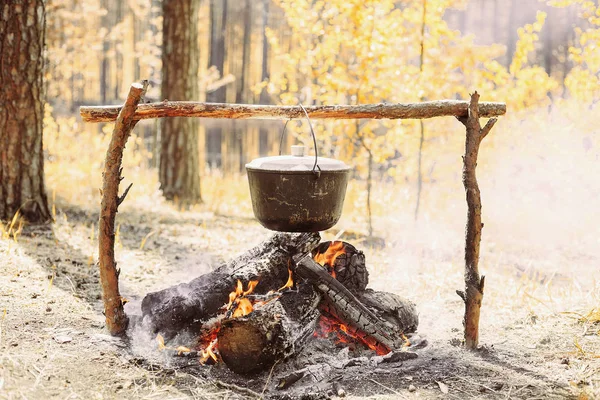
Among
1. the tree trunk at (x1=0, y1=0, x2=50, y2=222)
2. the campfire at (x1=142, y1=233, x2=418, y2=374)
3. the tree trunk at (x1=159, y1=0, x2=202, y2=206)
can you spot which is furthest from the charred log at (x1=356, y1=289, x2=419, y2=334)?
the tree trunk at (x1=159, y1=0, x2=202, y2=206)

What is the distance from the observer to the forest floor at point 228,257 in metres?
3.04

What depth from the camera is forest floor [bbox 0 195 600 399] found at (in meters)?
3.04

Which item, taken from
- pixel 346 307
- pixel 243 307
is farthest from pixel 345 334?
pixel 243 307

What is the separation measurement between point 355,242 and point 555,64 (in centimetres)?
2755

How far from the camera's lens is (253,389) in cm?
310

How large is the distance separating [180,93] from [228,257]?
11.4 ft

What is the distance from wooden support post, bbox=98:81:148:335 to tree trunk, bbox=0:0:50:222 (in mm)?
2873

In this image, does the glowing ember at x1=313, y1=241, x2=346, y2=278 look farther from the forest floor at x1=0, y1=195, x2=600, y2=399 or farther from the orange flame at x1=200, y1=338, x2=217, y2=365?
the orange flame at x1=200, y1=338, x2=217, y2=365

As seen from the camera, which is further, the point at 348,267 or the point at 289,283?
the point at 348,267

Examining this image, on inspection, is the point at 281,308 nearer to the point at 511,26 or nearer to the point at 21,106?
the point at 21,106

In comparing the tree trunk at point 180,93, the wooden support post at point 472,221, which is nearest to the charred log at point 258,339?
the wooden support post at point 472,221

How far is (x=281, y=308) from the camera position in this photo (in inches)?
133

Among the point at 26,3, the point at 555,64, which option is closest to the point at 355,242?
the point at 26,3

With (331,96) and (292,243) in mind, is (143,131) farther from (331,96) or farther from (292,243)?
(292,243)
